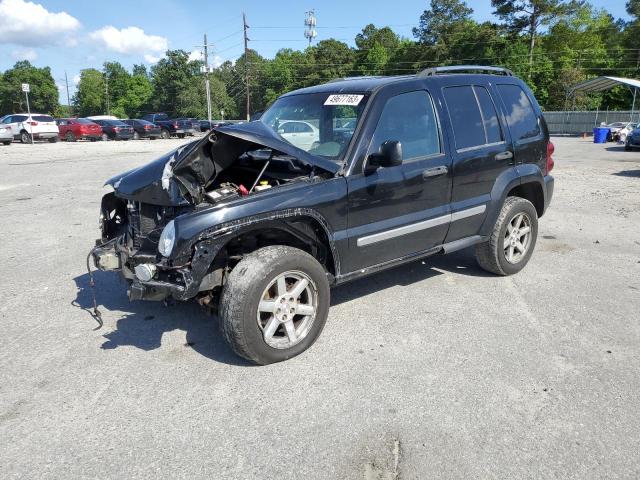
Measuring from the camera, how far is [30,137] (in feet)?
96.1

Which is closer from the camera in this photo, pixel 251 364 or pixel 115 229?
pixel 251 364

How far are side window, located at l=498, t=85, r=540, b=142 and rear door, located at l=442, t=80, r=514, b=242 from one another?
0.22 metres

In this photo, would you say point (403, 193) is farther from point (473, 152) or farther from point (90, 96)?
point (90, 96)

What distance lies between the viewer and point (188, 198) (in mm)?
3650

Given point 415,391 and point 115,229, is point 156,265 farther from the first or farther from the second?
point 415,391

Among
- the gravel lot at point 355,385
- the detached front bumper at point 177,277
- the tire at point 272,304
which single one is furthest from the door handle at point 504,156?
the detached front bumper at point 177,277

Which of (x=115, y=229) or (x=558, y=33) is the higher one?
(x=558, y=33)

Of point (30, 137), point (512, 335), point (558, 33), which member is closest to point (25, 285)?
point (512, 335)

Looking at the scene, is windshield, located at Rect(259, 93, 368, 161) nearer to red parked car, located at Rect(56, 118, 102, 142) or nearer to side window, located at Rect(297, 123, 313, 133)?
side window, located at Rect(297, 123, 313, 133)

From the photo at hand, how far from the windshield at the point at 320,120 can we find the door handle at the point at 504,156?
159cm

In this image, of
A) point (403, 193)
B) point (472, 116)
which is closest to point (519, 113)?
point (472, 116)

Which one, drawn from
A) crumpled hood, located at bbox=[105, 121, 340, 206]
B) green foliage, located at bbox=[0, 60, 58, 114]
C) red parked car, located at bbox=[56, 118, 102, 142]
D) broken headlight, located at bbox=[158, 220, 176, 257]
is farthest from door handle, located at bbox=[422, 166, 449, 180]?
green foliage, located at bbox=[0, 60, 58, 114]

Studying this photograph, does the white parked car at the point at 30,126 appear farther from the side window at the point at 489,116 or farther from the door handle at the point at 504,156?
the door handle at the point at 504,156

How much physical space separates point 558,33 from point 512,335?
72713mm
